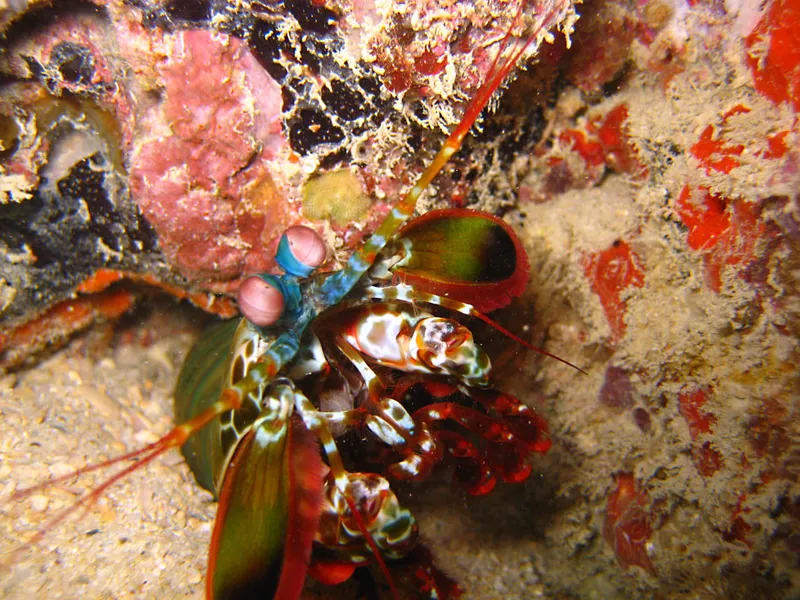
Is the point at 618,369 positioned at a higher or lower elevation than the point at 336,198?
lower

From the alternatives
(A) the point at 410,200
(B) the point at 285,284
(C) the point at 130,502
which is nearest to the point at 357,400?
(B) the point at 285,284

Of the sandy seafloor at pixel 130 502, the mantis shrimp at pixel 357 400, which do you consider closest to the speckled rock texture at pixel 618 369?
the sandy seafloor at pixel 130 502

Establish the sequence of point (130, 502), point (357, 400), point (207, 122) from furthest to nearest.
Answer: point (130, 502) → point (207, 122) → point (357, 400)

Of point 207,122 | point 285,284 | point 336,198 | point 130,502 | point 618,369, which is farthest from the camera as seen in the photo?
point 618,369

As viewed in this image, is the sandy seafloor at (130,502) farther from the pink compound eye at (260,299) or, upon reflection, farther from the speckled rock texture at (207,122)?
the pink compound eye at (260,299)

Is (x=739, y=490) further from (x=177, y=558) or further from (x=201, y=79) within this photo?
(x=201, y=79)

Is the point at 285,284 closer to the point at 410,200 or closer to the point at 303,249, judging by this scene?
the point at 303,249
